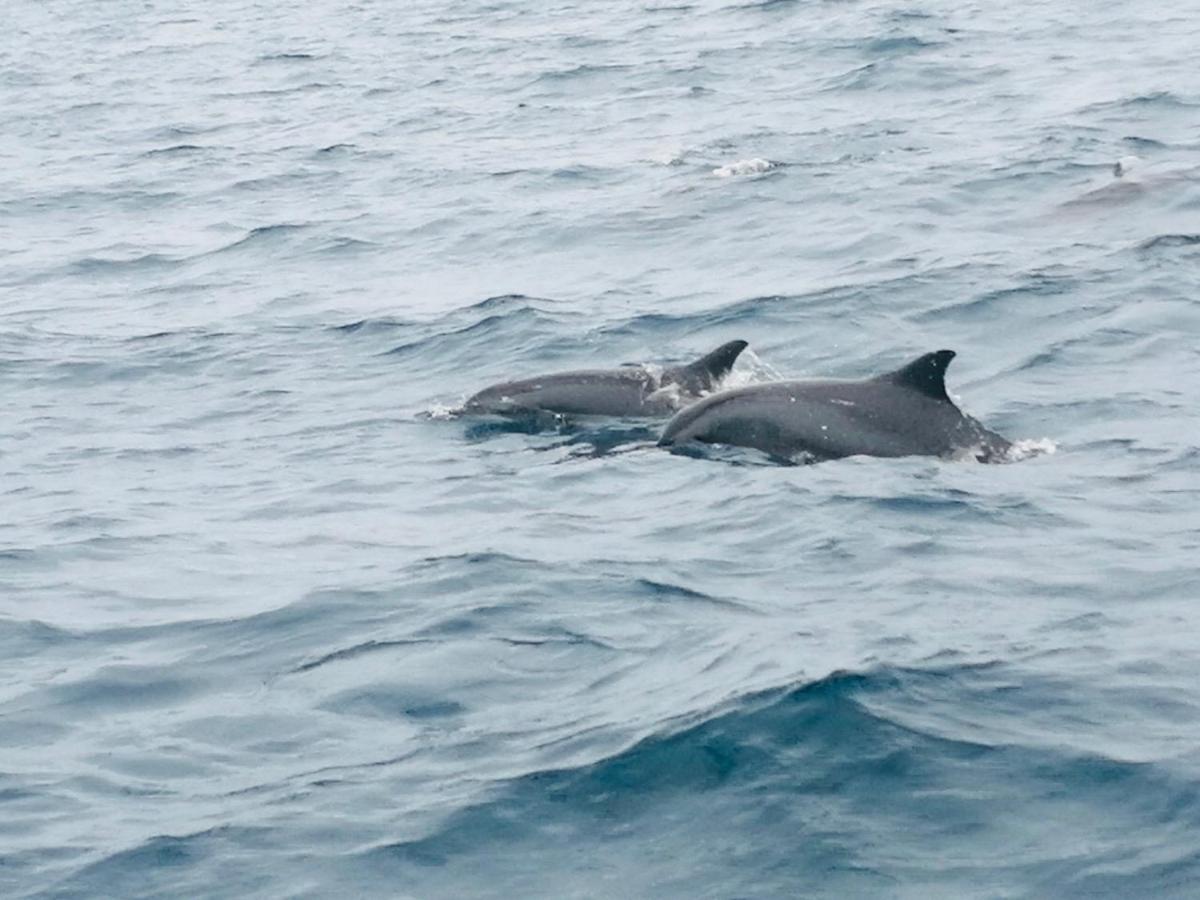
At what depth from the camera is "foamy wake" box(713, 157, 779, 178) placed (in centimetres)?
2445

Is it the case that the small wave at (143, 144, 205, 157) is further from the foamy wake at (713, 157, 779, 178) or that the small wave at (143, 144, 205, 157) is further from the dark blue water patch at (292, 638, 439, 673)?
the dark blue water patch at (292, 638, 439, 673)

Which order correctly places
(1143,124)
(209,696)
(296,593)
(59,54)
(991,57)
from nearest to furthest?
1. (209,696)
2. (296,593)
3. (1143,124)
4. (991,57)
5. (59,54)

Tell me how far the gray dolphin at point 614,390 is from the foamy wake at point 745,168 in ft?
29.5

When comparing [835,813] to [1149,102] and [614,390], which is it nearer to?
[614,390]

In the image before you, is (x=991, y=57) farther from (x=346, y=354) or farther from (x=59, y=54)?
(x=59, y=54)

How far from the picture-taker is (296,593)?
11.9 m

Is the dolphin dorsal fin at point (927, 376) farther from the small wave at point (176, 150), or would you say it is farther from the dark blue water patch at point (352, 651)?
the small wave at point (176, 150)

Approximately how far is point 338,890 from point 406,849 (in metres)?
0.37

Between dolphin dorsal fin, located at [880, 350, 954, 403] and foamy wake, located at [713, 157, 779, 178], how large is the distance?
11.6 metres

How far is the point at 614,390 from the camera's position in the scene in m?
15.4

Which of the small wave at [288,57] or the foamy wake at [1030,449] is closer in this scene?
the foamy wake at [1030,449]

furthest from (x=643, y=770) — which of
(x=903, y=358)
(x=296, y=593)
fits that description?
(x=903, y=358)

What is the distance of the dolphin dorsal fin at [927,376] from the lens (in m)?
12.9

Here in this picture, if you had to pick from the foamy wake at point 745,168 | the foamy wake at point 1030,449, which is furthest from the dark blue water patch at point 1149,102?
the foamy wake at point 1030,449
